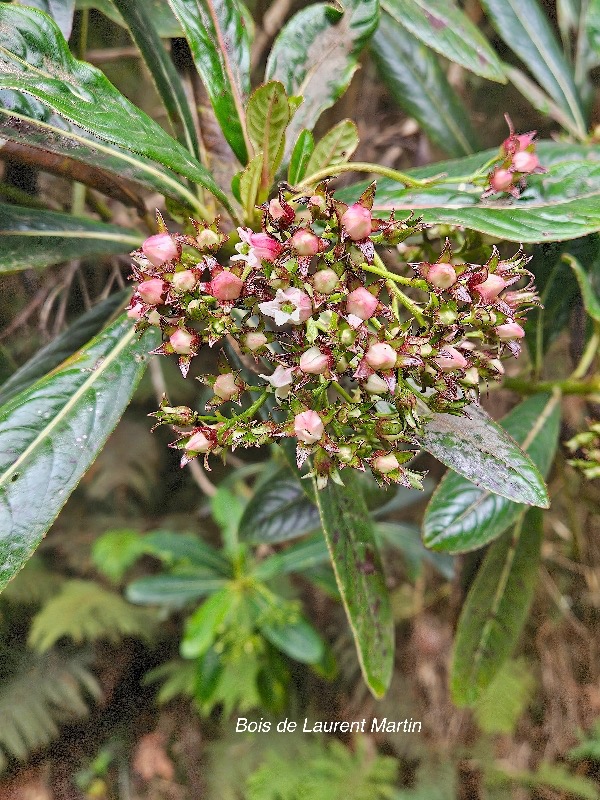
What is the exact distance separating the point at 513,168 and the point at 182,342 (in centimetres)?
42

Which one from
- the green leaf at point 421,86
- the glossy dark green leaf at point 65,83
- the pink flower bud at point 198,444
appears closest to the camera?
the glossy dark green leaf at point 65,83

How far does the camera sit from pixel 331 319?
54 cm

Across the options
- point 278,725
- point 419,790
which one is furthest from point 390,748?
point 278,725

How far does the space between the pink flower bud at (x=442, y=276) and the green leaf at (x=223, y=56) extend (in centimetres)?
29

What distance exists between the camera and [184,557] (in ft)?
5.32

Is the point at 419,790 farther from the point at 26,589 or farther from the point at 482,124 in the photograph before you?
the point at 482,124

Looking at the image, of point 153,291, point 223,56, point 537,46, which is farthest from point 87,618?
point 537,46

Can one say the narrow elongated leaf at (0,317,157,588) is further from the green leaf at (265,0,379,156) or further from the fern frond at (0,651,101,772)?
the fern frond at (0,651,101,772)

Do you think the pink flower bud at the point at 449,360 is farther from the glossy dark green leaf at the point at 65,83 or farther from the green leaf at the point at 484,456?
the glossy dark green leaf at the point at 65,83

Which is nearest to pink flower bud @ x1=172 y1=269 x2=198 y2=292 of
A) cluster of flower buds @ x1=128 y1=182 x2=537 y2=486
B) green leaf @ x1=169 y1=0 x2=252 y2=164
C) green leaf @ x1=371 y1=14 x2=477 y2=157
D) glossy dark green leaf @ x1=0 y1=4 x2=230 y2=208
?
cluster of flower buds @ x1=128 y1=182 x2=537 y2=486

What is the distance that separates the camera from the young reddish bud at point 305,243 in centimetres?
53

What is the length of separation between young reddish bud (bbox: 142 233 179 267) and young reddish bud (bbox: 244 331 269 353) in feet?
0.36

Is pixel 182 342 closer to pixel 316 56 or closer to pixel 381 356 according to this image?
pixel 381 356

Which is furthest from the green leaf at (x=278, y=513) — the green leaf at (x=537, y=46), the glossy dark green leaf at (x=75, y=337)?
the green leaf at (x=537, y=46)
